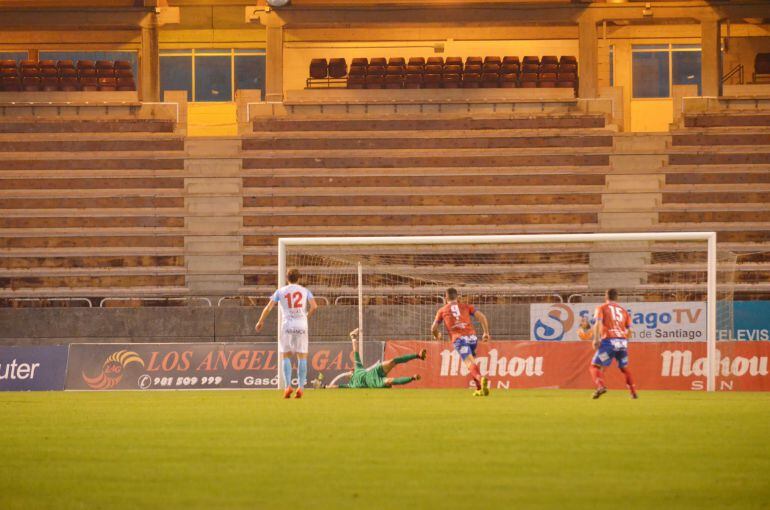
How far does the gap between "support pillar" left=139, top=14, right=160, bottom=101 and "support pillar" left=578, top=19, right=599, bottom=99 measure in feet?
40.4

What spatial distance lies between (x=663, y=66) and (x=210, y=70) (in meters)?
14.6

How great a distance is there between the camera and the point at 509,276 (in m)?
31.2

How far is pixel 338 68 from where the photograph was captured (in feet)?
125

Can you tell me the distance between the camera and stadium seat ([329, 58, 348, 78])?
3797 cm

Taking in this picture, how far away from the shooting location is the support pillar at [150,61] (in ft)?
123

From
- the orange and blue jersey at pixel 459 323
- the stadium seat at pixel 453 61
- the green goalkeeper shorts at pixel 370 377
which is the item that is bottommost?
the green goalkeeper shorts at pixel 370 377

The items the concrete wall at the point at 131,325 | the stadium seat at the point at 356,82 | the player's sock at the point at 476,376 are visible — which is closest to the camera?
the player's sock at the point at 476,376

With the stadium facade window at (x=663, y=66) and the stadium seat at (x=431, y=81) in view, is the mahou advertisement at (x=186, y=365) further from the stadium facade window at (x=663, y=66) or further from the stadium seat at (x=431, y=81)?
the stadium facade window at (x=663, y=66)

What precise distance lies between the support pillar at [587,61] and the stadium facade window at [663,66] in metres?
4.52

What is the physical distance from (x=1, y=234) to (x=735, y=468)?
90.8ft

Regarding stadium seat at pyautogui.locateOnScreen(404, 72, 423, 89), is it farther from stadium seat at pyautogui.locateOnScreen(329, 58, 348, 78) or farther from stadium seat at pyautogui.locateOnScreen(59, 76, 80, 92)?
stadium seat at pyautogui.locateOnScreen(59, 76, 80, 92)

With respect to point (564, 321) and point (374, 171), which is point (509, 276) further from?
point (374, 171)

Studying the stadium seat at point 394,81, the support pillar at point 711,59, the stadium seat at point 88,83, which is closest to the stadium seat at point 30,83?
the stadium seat at point 88,83

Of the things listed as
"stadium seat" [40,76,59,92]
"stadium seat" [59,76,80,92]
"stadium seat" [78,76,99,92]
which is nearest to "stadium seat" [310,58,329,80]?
"stadium seat" [78,76,99,92]
